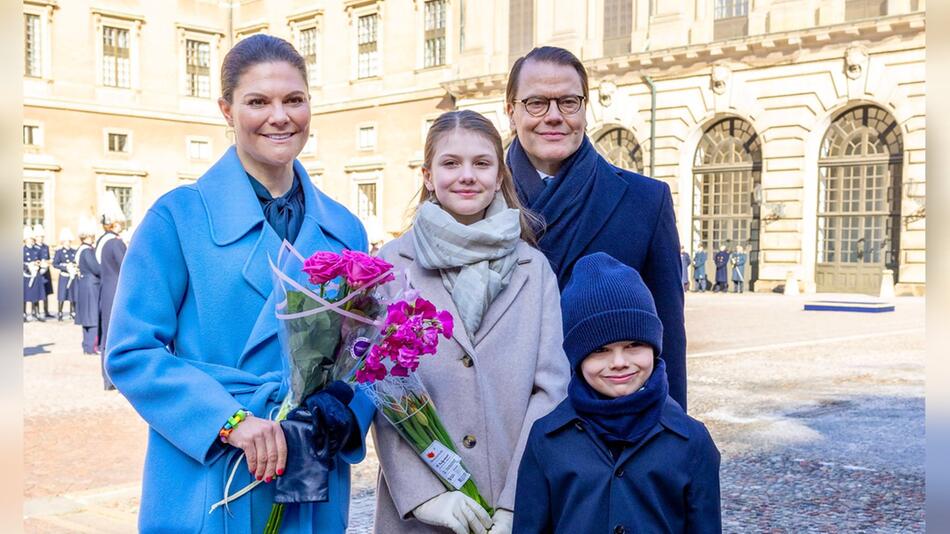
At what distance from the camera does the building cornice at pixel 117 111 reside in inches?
1467

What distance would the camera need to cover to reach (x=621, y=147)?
3058 cm

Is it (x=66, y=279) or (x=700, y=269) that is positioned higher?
(x=700, y=269)

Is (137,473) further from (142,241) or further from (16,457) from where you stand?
(16,457)

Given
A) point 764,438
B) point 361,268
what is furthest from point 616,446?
point 764,438

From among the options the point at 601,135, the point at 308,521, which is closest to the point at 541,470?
the point at 308,521

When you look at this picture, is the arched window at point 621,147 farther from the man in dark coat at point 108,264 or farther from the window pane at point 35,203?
the window pane at point 35,203

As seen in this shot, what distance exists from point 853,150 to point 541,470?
2601cm

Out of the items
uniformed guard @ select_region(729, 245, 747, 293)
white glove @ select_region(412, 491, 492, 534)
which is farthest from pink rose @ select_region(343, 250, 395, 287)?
uniformed guard @ select_region(729, 245, 747, 293)

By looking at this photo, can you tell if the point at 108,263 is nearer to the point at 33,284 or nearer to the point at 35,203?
the point at 33,284

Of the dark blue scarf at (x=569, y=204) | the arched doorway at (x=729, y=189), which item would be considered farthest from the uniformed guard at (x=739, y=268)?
the dark blue scarf at (x=569, y=204)

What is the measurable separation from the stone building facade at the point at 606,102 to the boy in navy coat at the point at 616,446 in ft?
78.7

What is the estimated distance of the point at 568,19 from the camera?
30781 mm

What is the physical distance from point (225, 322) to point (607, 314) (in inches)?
40.7

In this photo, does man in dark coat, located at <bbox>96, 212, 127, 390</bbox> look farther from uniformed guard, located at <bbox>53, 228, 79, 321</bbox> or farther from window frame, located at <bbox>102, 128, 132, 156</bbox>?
window frame, located at <bbox>102, 128, 132, 156</bbox>
